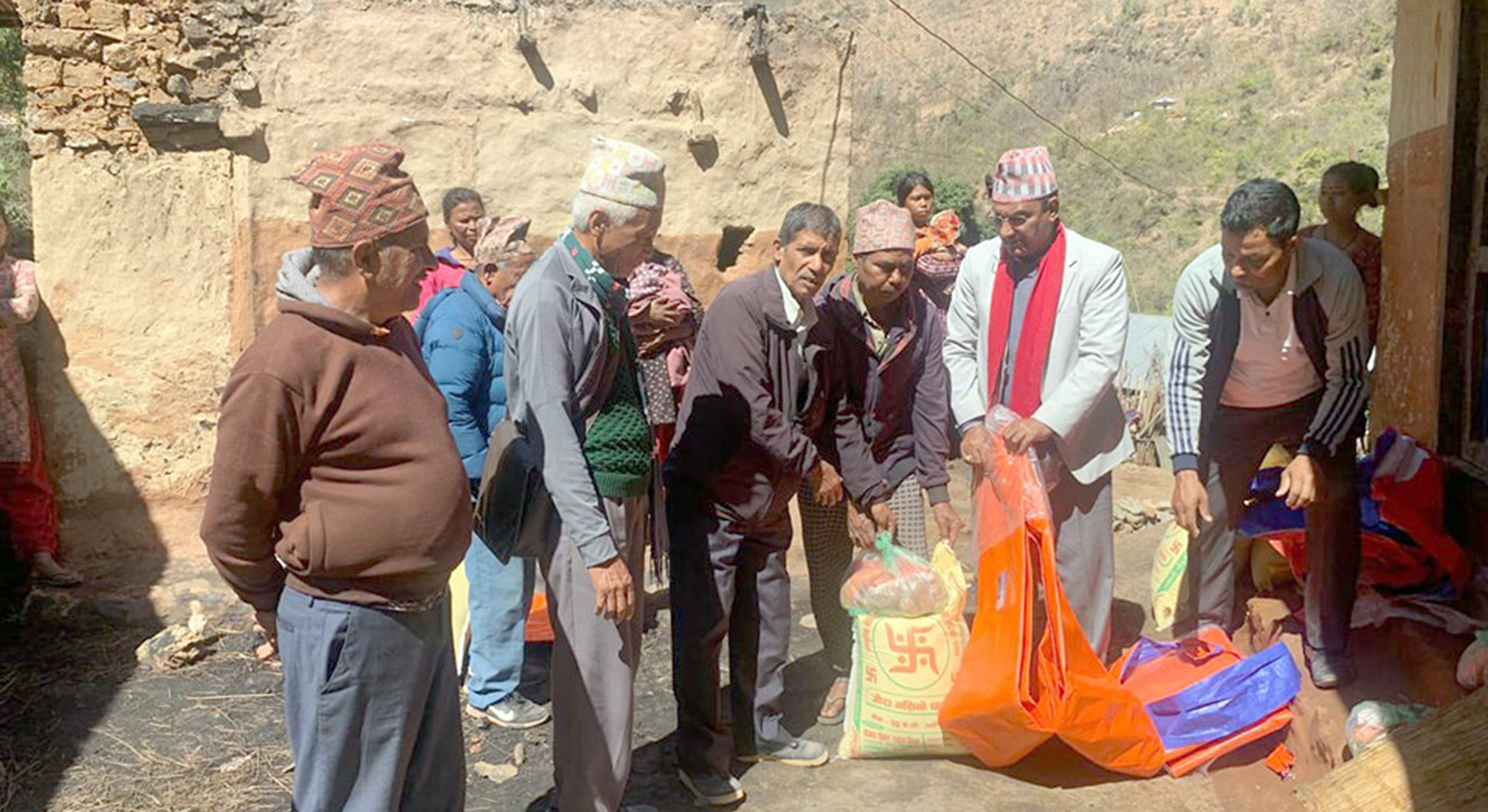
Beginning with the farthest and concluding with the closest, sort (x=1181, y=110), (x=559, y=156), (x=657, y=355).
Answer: (x=1181, y=110) → (x=559, y=156) → (x=657, y=355)

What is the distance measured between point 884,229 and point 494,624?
2.07 meters

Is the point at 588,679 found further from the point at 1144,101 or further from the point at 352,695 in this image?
the point at 1144,101

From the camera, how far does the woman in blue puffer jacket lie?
4.33 m

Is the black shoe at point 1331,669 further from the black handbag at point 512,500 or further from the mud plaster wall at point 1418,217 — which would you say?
the black handbag at point 512,500

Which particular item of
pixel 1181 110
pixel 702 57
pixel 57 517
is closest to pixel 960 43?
pixel 1181 110

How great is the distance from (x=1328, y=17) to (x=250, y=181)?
1125 inches

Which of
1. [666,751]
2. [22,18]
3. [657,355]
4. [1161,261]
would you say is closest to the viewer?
[666,751]

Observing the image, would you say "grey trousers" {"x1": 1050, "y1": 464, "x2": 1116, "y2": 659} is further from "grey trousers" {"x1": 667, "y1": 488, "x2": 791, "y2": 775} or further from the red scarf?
"grey trousers" {"x1": 667, "y1": 488, "x2": 791, "y2": 775}

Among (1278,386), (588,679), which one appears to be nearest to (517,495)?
(588,679)

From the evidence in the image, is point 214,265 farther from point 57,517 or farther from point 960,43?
point 960,43

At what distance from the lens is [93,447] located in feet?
19.3

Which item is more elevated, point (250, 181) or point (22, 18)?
point (22, 18)

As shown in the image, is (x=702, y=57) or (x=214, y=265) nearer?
(x=214, y=265)

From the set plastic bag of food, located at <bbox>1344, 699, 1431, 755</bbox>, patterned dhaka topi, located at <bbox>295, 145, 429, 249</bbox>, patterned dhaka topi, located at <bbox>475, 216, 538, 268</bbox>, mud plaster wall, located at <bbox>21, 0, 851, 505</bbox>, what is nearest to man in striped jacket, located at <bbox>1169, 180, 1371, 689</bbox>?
plastic bag of food, located at <bbox>1344, 699, 1431, 755</bbox>
